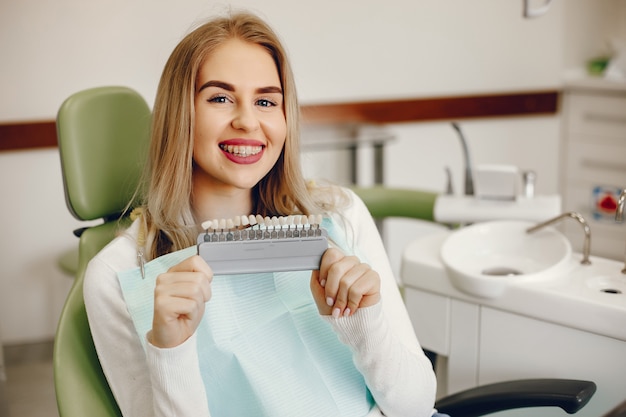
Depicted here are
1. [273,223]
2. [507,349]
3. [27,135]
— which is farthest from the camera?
[27,135]

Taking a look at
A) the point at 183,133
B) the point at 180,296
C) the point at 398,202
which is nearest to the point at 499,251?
the point at 398,202

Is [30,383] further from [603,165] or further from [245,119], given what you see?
[603,165]

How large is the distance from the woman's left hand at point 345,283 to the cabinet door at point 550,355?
Answer: 1.63 feet

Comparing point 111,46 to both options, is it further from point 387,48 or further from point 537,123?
point 537,123

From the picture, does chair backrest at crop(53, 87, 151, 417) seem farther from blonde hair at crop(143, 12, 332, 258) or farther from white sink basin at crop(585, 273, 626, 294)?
white sink basin at crop(585, 273, 626, 294)

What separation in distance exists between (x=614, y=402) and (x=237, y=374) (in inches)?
27.7

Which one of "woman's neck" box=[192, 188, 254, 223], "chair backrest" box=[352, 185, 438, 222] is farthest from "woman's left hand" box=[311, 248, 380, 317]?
"chair backrest" box=[352, 185, 438, 222]

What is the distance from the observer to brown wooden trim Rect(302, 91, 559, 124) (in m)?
3.27

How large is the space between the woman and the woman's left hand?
3 cm

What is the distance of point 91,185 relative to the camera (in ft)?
4.83

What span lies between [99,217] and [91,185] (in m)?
0.07

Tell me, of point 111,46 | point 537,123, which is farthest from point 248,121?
point 537,123

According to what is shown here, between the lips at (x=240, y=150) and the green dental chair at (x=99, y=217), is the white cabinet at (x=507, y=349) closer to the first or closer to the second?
the green dental chair at (x=99, y=217)

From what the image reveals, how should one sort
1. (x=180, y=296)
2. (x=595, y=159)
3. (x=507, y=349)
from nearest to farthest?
(x=180, y=296) → (x=507, y=349) → (x=595, y=159)
